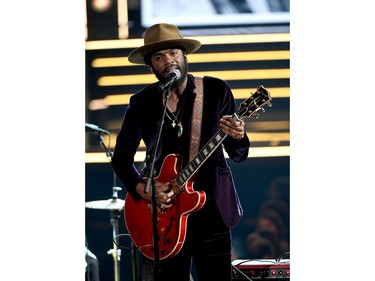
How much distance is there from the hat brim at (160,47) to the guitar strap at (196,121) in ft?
0.59

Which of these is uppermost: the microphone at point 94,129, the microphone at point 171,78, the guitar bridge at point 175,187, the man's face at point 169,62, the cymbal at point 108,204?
the man's face at point 169,62

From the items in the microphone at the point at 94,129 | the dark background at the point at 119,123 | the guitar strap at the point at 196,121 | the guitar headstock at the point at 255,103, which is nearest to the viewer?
the guitar headstock at the point at 255,103

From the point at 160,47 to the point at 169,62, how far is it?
8 centimetres

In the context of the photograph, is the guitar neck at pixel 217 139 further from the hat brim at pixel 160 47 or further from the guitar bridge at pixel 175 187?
the hat brim at pixel 160 47

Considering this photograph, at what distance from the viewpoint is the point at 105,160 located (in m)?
2.98

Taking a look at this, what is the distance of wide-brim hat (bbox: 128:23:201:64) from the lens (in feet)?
9.17

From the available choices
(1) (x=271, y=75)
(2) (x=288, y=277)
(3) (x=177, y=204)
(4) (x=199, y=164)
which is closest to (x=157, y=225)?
(3) (x=177, y=204)

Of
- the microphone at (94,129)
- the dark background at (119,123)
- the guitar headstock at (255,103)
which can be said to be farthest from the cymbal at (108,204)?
the guitar headstock at (255,103)

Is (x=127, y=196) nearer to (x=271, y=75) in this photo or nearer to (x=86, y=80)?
(x=86, y=80)

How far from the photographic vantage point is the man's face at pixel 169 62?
2.76 m

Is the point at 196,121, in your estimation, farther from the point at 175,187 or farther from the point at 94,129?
the point at 94,129

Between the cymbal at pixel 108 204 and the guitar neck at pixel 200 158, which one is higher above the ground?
the guitar neck at pixel 200 158

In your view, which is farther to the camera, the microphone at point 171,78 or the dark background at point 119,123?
the dark background at point 119,123
